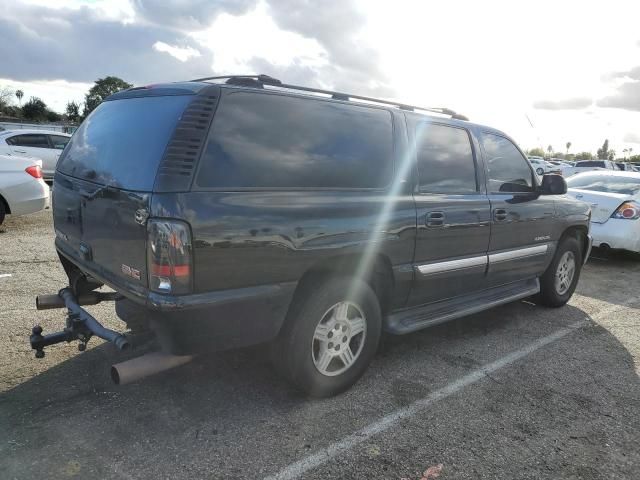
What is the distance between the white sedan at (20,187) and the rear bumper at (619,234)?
842 centimetres

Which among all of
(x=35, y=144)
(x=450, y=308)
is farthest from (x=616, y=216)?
(x=35, y=144)

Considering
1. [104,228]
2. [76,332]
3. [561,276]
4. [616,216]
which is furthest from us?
[616,216]

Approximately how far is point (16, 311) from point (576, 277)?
553 cm

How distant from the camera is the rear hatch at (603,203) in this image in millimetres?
7672

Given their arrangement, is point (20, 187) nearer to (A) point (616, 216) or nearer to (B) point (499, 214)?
(B) point (499, 214)

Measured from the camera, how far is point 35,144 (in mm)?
12422

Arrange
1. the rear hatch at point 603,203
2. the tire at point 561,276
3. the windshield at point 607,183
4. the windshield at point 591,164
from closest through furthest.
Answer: the tire at point 561,276 < the rear hatch at point 603,203 < the windshield at point 607,183 < the windshield at point 591,164

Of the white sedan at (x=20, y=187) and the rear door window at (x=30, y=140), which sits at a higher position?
the rear door window at (x=30, y=140)

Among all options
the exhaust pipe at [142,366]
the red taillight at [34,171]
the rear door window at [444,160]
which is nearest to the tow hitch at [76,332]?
the exhaust pipe at [142,366]

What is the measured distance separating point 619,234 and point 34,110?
81057 mm

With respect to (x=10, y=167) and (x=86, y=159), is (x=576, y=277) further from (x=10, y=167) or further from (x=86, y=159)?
(x=10, y=167)

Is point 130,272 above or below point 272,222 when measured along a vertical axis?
below

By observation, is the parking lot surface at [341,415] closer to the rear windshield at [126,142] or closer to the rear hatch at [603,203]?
the rear windshield at [126,142]

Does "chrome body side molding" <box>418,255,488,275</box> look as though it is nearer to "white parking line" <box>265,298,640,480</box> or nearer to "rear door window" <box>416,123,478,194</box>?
"rear door window" <box>416,123,478,194</box>
